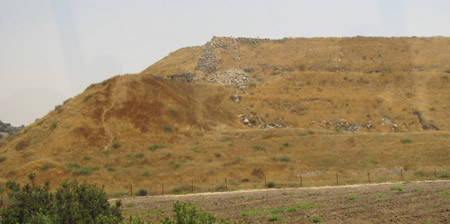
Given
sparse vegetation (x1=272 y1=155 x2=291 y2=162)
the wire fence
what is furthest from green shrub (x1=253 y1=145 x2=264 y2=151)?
the wire fence

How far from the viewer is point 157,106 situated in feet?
143

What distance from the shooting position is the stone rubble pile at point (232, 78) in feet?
199

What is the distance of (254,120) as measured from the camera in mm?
50281

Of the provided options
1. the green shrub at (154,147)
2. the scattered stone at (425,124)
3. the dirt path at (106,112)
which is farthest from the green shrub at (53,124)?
the scattered stone at (425,124)

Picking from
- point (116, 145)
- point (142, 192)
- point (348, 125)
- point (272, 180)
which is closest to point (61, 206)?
point (142, 192)

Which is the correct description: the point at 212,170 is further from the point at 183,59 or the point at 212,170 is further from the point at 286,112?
the point at 183,59

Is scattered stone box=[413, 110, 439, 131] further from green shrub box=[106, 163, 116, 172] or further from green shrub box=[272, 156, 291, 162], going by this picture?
green shrub box=[106, 163, 116, 172]

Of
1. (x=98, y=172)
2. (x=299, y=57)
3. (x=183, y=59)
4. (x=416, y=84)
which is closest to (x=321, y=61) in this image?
(x=299, y=57)

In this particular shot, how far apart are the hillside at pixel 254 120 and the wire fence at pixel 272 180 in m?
0.23

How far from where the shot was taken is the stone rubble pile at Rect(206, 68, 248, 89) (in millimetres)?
60647

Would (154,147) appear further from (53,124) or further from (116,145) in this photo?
(53,124)

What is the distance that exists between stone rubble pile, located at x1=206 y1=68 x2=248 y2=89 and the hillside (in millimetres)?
194

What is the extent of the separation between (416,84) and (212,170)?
141ft

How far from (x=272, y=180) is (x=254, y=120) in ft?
71.1
